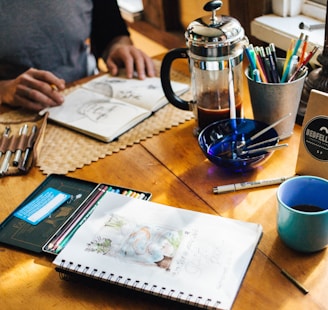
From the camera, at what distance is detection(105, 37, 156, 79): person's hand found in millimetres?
1304

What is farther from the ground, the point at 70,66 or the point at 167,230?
the point at 167,230

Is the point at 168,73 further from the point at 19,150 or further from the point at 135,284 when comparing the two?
the point at 135,284

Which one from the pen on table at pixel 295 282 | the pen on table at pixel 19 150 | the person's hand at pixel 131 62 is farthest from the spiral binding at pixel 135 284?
the person's hand at pixel 131 62

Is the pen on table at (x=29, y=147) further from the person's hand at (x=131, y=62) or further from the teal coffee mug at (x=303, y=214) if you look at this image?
the teal coffee mug at (x=303, y=214)

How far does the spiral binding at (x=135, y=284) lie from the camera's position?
2.15 feet

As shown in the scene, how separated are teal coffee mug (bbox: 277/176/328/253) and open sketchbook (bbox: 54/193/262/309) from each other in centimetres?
6

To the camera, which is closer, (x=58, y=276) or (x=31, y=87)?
(x=58, y=276)

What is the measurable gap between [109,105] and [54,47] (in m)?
0.43

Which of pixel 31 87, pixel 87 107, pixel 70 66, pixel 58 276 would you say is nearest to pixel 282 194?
pixel 58 276

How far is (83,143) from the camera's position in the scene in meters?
1.09

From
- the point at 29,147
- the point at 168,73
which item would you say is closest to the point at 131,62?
the point at 168,73

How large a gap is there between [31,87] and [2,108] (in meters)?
0.12

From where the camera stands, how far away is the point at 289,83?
0.91 meters

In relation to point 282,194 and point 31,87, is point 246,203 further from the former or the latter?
point 31,87
